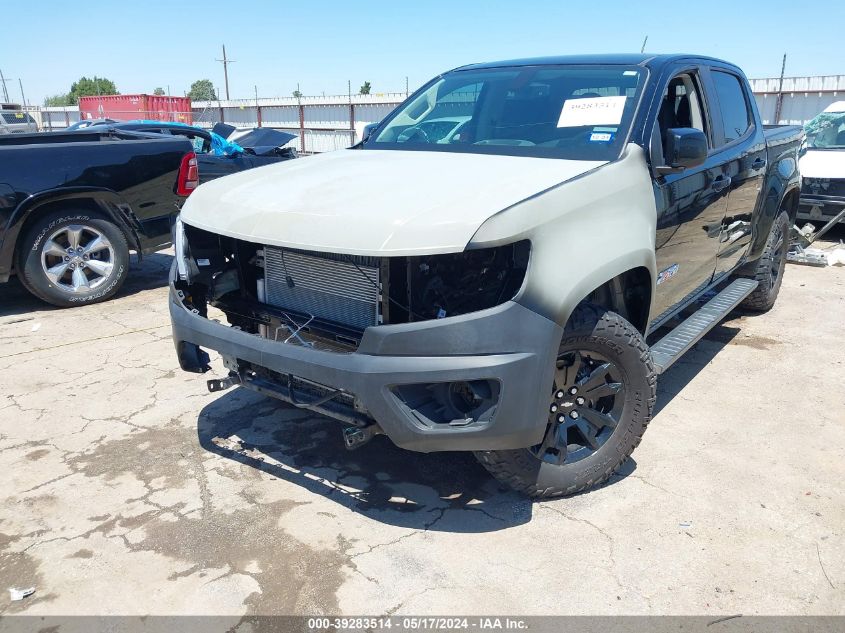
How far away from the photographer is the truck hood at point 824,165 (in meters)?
8.55

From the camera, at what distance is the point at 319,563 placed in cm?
A: 277

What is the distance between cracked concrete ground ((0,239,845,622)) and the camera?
260cm

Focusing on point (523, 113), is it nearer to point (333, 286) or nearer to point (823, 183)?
point (333, 286)

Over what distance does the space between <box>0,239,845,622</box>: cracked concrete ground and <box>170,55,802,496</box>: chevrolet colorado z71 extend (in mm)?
362

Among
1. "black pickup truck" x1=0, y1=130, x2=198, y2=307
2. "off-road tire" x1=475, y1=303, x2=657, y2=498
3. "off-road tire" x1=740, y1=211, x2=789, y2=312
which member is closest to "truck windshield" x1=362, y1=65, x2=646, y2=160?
"off-road tire" x1=475, y1=303, x2=657, y2=498

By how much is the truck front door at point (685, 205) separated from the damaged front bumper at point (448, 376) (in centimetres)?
121

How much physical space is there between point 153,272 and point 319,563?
5725 mm

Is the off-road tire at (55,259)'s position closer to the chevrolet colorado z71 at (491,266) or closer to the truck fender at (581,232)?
the chevrolet colorado z71 at (491,266)

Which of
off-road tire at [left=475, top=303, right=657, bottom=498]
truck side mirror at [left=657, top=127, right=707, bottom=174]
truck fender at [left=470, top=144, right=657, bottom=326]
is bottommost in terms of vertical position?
off-road tire at [left=475, top=303, right=657, bottom=498]

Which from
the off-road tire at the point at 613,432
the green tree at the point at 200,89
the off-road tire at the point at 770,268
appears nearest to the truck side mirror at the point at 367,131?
the off-road tire at the point at 613,432

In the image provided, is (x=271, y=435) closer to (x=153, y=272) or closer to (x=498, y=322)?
(x=498, y=322)

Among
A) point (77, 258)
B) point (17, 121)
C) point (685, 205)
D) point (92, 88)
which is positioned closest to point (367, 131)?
point (685, 205)

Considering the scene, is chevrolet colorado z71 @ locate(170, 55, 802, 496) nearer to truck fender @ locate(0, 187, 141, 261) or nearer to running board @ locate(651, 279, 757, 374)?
running board @ locate(651, 279, 757, 374)

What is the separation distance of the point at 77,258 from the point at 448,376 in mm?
4823
